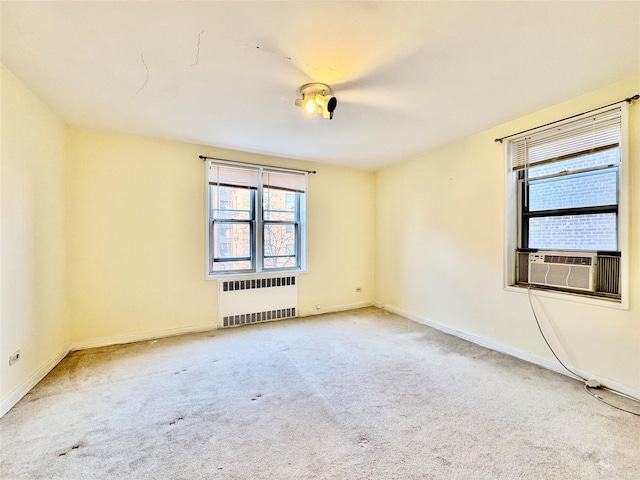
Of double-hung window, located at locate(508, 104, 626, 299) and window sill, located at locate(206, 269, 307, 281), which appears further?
window sill, located at locate(206, 269, 307, 281)

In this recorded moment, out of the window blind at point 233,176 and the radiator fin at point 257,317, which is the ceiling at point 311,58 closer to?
the window blind at point 233,176

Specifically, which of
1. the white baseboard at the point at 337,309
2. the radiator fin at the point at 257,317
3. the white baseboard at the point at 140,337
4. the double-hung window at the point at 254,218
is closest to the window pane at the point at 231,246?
the double-hung window at the point at 254,218

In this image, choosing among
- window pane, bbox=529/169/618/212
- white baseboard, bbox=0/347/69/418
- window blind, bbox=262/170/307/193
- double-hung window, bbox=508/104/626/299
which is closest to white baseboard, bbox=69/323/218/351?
white baseboard, bbox=0/347/69/418

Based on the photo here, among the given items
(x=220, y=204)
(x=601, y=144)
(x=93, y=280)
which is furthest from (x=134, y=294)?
(x=601, y=144)

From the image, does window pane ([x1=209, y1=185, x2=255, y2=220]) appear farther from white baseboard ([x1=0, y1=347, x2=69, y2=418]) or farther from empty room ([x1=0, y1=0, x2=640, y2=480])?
white baseboard ([x1=0, y1=347, x2=69, y2=418])

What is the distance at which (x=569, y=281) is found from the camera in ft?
8.39

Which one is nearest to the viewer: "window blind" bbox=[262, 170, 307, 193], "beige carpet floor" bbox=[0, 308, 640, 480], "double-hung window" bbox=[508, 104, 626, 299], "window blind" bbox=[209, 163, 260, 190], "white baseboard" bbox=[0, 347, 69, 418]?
"beige carpet floor" bbox=[0, 308, 640, 480]

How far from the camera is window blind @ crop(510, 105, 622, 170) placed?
7.52ft

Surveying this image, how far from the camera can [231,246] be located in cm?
394

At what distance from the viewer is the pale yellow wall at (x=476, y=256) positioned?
86.7 inches

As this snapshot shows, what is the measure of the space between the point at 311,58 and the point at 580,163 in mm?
2570

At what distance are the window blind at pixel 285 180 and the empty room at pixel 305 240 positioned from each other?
0.03 metres

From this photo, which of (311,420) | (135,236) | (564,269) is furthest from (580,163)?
(135,236)

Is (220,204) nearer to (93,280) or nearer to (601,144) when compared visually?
(93,280)
